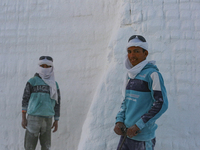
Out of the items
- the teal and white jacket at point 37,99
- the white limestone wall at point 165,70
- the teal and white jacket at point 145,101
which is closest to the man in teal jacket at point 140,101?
the teal and white jacket at point 145,101

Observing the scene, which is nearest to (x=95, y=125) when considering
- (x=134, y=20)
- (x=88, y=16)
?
(x=134, y=20)

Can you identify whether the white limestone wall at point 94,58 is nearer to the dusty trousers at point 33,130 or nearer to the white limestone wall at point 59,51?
the white limestone wall at point 59,51

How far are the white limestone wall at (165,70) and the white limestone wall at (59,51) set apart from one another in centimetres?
75

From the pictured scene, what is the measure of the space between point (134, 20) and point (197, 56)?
1014mm

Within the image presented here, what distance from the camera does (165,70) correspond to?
10.4ft

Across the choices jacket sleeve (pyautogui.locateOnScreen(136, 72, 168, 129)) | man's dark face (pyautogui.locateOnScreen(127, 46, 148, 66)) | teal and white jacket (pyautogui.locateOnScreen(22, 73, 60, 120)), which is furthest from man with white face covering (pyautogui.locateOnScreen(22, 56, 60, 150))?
jacket sleeve (pyautogui.locateOnScreen(136, 72, 168, 129))

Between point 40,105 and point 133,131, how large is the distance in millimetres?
1610

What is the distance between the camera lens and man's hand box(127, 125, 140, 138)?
6.28 ft

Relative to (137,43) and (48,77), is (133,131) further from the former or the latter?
(48,77)

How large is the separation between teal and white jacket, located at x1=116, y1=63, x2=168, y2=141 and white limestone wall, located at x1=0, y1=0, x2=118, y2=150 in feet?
6.31

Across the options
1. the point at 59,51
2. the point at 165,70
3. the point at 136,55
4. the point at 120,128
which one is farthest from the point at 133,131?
the point at 59,51

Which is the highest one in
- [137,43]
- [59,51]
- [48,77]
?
[59,51]

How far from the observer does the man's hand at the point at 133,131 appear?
6.28ft

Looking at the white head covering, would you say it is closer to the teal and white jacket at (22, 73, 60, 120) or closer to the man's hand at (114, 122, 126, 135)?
the teal and white jacket at (22, 73, 60, 120)
